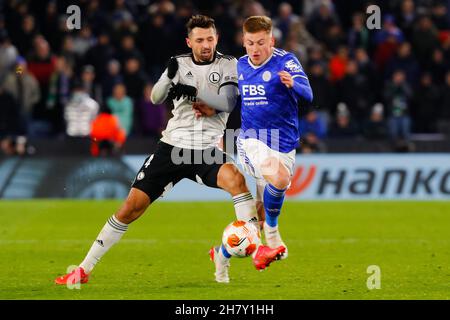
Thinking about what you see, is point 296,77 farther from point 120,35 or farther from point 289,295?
point 120,35

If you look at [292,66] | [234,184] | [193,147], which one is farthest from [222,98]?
[234,184]

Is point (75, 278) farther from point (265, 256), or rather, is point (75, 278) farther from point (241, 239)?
point (265, 256)

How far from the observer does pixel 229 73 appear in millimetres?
9117

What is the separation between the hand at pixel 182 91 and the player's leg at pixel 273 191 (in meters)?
0.94

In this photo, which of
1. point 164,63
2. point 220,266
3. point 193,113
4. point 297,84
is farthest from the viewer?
point 164,63

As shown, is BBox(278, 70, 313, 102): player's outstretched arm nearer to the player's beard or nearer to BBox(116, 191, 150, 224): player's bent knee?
the player's beard

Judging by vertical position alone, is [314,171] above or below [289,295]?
below

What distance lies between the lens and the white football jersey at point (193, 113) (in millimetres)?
8969

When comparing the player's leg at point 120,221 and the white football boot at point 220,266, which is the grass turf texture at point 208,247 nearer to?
the white football boot at point 220,266

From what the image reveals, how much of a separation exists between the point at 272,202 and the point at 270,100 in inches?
35.4

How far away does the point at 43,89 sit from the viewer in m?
19.2
